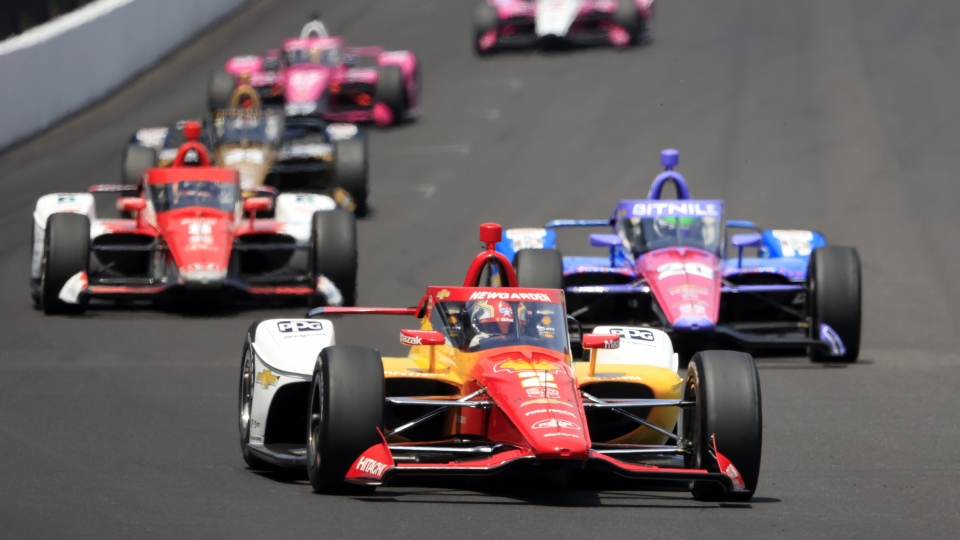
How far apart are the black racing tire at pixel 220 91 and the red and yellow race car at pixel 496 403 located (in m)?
16.5

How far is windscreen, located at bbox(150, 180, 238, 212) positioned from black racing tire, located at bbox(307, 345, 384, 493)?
28.8 feet

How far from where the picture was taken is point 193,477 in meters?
10.0

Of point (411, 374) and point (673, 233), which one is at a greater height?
point (673, 233)

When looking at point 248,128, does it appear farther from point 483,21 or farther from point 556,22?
point 556,22

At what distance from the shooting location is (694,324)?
14.9 m

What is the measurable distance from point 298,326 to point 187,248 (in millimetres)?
6359

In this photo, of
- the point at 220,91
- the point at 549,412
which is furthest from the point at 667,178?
the point at 220,91

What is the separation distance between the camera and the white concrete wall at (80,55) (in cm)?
2606

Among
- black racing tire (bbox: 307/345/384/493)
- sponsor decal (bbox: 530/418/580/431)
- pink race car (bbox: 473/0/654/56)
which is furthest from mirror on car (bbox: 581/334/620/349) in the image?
pink race car (bbox: 473/0/654/56)

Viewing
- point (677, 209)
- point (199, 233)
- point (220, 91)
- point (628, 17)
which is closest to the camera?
point (677, 209)

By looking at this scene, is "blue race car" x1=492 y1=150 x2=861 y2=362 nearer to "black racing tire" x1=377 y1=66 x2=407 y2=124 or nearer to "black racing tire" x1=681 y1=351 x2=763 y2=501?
"black racing tire" x1=681 y1=351 x2=763 y2=501

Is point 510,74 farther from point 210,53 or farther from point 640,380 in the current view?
point 640,380

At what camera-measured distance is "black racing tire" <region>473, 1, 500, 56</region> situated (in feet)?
107

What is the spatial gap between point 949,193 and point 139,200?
39.4ft
